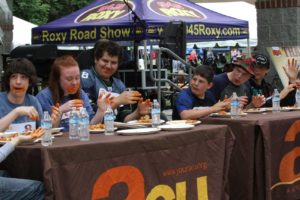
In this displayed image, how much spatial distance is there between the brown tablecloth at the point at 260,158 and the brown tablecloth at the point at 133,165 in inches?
8.8

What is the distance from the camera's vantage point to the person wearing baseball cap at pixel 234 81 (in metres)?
6.51

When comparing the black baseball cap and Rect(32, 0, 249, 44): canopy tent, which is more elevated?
Rect(32, 0, 249, 44): canopy tent

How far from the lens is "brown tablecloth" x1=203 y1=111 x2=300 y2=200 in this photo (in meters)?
5.23

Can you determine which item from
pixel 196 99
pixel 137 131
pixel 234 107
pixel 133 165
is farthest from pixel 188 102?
pixel 133 165

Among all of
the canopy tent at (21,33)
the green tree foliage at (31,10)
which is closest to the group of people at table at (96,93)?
the canopy tent at (21,33)

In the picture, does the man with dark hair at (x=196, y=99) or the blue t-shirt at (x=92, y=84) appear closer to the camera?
the man with dark hair at (x=196, y=99)

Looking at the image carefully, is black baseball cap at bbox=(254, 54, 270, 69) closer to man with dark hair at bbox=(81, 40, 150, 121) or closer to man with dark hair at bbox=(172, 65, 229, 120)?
man with dark hair at bbox=(172, 65, 229, 120)

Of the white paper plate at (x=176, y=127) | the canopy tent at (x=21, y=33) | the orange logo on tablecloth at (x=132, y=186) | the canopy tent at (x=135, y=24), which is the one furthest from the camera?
the canopy tent at (x=21, y=33)

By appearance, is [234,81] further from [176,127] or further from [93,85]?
[176,127]

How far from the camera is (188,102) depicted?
231 inches

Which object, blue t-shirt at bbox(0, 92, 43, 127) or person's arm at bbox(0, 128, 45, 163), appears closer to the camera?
person's arm at bbox(0, 128, 45, 163)

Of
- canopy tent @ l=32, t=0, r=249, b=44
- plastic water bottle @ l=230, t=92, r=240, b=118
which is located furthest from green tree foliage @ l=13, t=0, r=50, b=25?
plastic water bottle @ l=230, t=92, r=240, b=118

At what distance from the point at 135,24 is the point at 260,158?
664 cm

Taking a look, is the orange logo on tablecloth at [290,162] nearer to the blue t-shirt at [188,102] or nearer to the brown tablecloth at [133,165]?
the brown tablecloth at [133,165]
